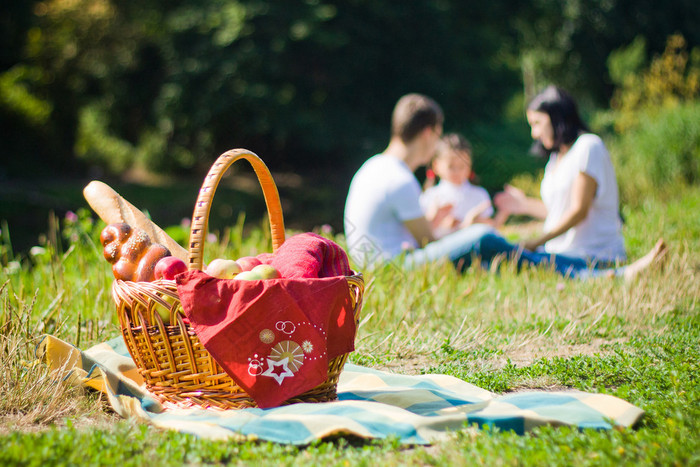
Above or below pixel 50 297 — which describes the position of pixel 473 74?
above

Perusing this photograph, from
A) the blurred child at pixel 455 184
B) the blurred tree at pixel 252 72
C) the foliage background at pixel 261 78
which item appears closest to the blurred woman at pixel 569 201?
the blurred child at pixel 455 184

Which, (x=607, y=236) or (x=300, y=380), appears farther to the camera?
(x=607, y=236)

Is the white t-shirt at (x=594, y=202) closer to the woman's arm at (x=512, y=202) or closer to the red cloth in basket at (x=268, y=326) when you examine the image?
the woman's arm at (x=512, y=202)

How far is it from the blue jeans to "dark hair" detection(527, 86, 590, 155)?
3.36 feet

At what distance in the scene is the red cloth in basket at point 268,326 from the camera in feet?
7.23

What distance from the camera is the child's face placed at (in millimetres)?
6086

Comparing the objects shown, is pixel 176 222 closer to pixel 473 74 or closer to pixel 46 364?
pixel 473 74

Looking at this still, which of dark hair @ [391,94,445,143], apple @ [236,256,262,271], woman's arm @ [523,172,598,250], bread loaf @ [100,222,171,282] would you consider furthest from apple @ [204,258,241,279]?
woman's arm @ [523,172,598,250]

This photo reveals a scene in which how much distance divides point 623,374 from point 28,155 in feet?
57.7

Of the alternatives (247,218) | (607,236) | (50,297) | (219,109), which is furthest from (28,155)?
(607,236)

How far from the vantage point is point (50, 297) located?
11.9 feet

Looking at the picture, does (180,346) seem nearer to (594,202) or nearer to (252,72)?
(594,202)

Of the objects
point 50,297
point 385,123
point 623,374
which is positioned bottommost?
point 623,374

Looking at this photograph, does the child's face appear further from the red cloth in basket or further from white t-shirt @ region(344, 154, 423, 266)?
the red cloth in basket
